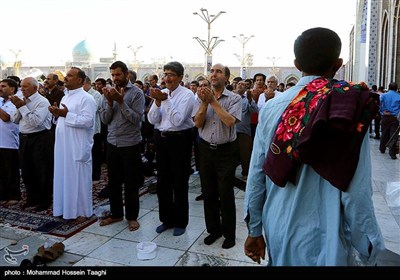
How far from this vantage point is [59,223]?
4344 millimetres

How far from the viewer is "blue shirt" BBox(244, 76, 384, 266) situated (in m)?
1.50

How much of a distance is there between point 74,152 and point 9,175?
Answer: 5.20 feet

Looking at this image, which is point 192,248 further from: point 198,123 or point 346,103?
point 346,103

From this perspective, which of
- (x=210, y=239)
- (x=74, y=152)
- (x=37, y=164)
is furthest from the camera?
(x=37, y=164)

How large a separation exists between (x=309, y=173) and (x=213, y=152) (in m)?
2.01

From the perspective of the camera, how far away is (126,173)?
160 inches

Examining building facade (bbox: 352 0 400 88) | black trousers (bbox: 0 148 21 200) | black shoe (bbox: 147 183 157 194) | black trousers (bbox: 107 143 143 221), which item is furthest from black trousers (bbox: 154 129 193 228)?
building facade (bbox: 352 0 400 88)

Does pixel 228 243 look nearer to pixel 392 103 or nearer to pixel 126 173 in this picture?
pixel 126 173

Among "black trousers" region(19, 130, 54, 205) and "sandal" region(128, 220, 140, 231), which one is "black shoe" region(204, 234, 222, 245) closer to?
"sandal" region(128, 220, 140, 231)

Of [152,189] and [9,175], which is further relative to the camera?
[152,189]

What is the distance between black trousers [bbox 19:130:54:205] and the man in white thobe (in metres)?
0.57

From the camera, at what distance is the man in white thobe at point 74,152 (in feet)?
14.3

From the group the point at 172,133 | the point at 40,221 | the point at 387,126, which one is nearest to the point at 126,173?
the point at 172,133
